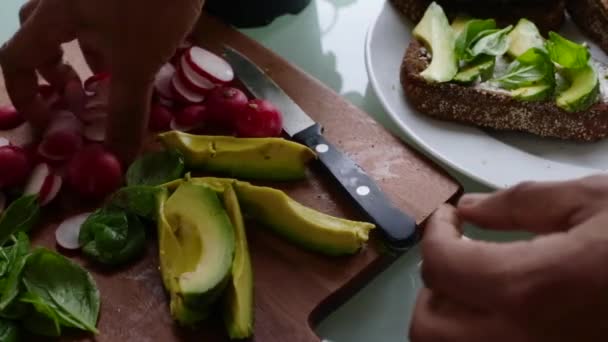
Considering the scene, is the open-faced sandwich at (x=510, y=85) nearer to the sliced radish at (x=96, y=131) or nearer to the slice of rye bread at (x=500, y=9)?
the slice of rye bread at (x=500, y=9)

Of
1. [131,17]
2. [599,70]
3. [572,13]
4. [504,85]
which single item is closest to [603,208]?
[131,17]

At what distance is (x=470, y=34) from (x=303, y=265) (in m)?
0.48

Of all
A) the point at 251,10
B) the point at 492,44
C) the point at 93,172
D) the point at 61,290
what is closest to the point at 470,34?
the point at 492,44

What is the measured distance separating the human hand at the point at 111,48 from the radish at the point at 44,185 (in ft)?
0.29

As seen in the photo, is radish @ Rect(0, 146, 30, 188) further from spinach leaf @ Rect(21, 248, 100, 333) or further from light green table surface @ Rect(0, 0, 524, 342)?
light green table surface @ Rect(0, 0, 524, 342)

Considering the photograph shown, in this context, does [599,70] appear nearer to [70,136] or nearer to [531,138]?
[531,138]

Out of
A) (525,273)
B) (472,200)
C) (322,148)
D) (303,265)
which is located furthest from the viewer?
(322,148)

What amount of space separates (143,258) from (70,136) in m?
0.22

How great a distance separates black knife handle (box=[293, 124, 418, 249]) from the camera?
0.95 metres

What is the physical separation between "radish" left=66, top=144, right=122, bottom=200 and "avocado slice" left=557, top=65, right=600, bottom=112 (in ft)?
2.18

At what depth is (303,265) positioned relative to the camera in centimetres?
94

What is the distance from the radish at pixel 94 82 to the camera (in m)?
1.12

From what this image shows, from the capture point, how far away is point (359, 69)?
1.31m

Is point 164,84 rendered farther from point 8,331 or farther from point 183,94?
point 8,331
